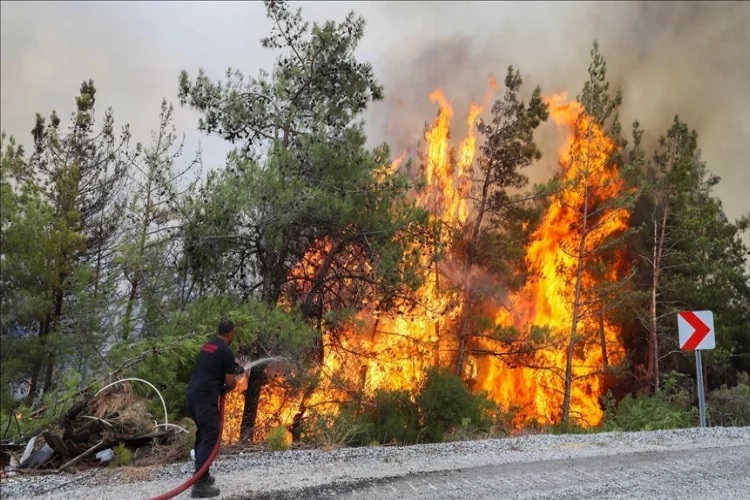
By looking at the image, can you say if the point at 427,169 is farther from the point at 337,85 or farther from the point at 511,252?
the point at 337,85

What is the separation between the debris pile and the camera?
6066 millimetres

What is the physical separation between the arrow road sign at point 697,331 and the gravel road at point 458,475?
6.75 ft

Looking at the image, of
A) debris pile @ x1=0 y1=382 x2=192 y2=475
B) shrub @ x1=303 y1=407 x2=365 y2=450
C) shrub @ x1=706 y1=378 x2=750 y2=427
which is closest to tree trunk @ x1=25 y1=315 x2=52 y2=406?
shrub @ x1=303 y1=407 x2=365 y2=450

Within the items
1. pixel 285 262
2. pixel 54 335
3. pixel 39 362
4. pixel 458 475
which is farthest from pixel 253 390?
pixel 458 475

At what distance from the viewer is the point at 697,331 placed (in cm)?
909

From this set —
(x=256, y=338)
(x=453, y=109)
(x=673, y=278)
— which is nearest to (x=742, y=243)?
(x=673, y=278)

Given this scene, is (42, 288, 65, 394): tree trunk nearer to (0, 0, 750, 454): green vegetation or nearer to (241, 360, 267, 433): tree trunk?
(0, 0, 750, 454): green vegetation

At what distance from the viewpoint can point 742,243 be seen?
2305 cm

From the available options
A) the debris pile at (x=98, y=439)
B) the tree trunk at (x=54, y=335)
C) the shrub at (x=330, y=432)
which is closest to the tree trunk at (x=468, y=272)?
the shrub at (x=330, y=432)

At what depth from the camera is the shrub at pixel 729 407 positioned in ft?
45.9

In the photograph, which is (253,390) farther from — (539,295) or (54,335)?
(539,295)

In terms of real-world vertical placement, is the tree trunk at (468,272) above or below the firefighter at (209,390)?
above

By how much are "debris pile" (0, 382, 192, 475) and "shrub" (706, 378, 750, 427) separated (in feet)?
44.5

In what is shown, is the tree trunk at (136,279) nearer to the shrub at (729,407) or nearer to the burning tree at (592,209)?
the burning tree at (592,209)
